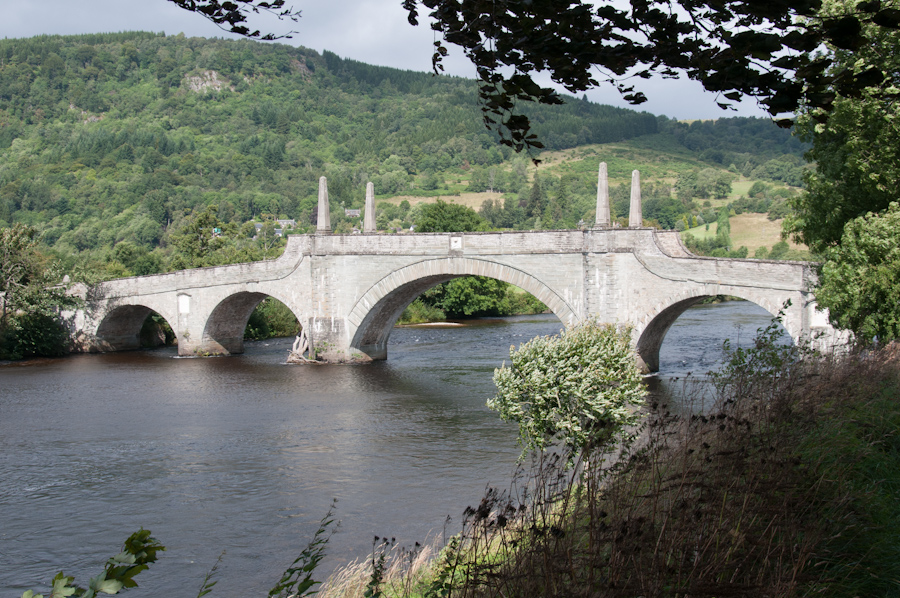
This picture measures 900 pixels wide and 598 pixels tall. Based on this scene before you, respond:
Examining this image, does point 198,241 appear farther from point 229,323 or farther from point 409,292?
point 409,292

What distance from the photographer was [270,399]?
2119 centimetres

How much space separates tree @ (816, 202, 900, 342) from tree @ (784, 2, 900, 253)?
86 cm

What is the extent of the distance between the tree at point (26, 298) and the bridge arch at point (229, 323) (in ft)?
20.2

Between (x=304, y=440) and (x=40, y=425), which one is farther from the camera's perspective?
(x=40, y=425)

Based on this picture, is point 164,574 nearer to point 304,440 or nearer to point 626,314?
point 304,440

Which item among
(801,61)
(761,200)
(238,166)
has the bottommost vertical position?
(801,61)

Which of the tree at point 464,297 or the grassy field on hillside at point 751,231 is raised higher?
Answer: the grassy field on hillside at point 751,231

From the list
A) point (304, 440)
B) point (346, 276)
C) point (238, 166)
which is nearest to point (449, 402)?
point (304, 440)

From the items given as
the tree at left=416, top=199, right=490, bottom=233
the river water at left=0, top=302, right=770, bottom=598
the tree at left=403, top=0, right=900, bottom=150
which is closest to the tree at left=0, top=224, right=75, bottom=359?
the river water at left=0, top=302, right=770, bottom=598

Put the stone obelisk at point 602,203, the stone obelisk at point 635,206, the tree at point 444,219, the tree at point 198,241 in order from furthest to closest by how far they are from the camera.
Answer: the tree at point 444,219 < the tree at point 198,241 < the stone obelisk at point 635,206 < the stone obelisk at point 602,203

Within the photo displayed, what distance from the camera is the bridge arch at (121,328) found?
32.4 meters

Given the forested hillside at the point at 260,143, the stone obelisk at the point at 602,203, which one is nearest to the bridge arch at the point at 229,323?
the stone obelisk at the point at 602,203

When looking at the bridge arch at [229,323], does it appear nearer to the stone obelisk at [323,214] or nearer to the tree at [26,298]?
the stone obelisk at [323,214]

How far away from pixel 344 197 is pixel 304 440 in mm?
86804
